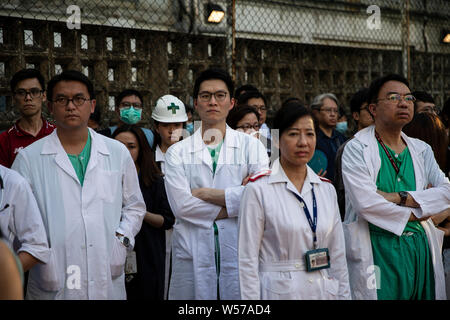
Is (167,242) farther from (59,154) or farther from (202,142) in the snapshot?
(59,154)

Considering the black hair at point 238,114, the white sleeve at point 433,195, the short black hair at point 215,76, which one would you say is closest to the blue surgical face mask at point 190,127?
the black hair at point 238,114

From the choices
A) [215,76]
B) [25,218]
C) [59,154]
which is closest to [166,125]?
[215,76]

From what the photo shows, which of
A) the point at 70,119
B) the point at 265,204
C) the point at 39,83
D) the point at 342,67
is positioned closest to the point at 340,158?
the point at 265,204

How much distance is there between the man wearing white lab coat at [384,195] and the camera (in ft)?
13.0

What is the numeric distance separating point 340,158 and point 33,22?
365 cm

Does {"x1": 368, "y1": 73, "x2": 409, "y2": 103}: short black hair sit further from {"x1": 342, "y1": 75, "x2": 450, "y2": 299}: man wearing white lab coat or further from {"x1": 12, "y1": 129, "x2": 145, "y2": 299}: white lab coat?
{"x1": 12, "y1": 129, "x2": 145, "y2": 299}: white lab coat

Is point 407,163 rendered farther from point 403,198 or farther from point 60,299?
point 60,299

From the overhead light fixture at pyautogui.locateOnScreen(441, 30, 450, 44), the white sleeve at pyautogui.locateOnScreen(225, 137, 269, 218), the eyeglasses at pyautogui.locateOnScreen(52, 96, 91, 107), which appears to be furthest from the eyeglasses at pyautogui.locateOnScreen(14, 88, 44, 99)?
the overhead light fixture at pyautogui.locateOnScreen(441, 30, 450, 44)

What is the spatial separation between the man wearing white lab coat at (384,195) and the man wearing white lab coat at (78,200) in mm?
1526

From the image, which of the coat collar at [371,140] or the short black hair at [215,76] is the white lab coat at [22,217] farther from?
the coat collar at [371,140]

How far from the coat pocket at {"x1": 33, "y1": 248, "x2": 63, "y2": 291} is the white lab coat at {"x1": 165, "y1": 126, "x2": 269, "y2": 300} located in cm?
83

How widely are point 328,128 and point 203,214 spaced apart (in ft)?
9.39

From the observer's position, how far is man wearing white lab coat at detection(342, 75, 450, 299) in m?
3.95

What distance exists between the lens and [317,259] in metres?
3.29
